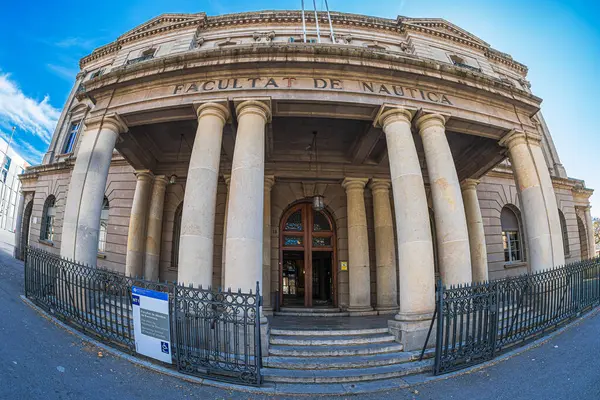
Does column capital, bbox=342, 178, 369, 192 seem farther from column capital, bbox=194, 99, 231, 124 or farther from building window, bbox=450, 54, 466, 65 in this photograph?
building window, bbox=450, 54, 466, 65

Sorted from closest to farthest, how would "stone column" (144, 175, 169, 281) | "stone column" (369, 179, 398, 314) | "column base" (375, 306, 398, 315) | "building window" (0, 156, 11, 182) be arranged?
"column base" (375, 306, 398, 315) < "stone column" (369, 179, 398, 314) < "stone column" (144, 175, 169, 281) < "building window" (0, 156, 11, 182)

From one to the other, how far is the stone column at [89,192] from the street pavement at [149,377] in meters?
2.07

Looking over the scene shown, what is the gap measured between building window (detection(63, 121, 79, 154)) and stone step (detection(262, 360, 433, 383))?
18.5 meters

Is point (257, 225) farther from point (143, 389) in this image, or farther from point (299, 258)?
point (299, 258)

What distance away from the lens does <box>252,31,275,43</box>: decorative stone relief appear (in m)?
13.4

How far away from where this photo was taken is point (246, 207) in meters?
5.92

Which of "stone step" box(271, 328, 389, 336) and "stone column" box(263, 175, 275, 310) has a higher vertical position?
"stone column" box(263, 175, 275, 310)

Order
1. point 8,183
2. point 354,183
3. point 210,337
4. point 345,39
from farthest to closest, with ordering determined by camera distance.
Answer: point 8,183 < point 345,39 < point 354,183 < point 210,337

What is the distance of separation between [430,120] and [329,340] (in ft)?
21.2

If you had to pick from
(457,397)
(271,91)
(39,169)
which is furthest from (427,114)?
(39,169)

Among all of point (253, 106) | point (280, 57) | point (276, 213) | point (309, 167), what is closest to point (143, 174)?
point (276, 213)

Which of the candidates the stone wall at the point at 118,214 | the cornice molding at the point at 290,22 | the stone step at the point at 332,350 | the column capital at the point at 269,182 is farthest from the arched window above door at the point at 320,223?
the cornice molding at the point at 290,22

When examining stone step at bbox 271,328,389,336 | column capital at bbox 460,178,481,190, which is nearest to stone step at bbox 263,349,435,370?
stone step at bbox 271,328,389,336

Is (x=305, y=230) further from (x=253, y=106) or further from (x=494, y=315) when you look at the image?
(x=494, y=315)
